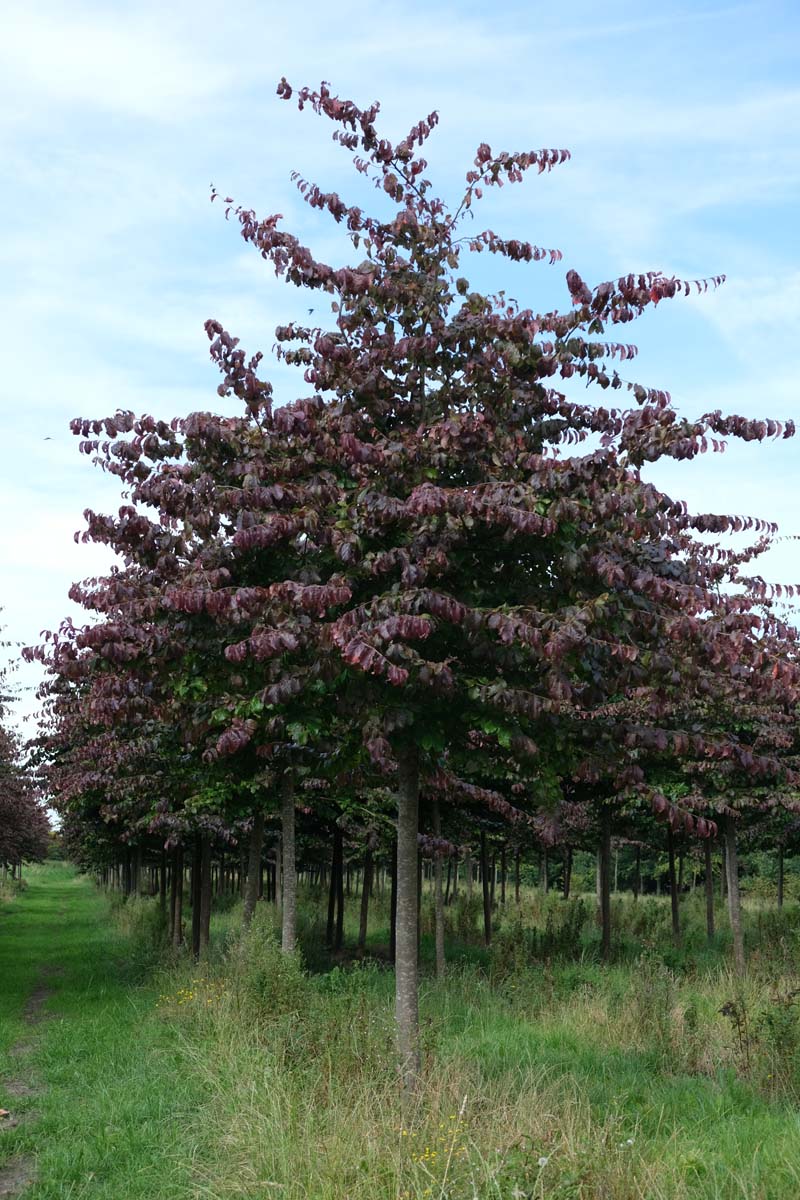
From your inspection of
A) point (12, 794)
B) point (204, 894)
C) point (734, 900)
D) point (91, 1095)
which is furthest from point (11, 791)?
point (734, 900)

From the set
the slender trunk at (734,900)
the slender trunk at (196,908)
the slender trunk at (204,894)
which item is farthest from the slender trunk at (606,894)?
the slender trunk at (196,908)

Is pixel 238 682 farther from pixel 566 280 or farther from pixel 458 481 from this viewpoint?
pixel 566 280

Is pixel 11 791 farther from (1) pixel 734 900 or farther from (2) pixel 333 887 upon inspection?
(1) pixel 734 900

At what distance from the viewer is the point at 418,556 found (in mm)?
6512

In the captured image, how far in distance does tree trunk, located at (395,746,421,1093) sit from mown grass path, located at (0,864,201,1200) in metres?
1.55

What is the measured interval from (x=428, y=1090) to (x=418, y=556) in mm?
3263

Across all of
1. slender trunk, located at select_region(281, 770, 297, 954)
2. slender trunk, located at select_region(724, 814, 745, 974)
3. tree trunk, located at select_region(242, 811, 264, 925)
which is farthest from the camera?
tree trunk, located at select_region(242, 811, 264, 925)

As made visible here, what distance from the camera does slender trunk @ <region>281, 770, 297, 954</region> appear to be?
13938mm

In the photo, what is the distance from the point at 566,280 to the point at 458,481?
4.82 feet

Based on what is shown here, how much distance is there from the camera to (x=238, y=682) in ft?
22.4

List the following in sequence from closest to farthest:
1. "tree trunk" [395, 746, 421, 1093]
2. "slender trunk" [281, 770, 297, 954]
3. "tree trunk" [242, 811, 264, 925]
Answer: "tree trunk" [395, 746, 421, 1093]
"slender trunk" [281, 770, 297, 954]
"tree trunk" [242, 811, 264, 925]

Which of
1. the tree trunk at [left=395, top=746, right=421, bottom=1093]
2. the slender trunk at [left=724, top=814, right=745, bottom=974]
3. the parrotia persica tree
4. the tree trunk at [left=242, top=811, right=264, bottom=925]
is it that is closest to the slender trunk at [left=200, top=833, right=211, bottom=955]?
the tree trunk at [left=242, top=811, right=264, bottom=925]

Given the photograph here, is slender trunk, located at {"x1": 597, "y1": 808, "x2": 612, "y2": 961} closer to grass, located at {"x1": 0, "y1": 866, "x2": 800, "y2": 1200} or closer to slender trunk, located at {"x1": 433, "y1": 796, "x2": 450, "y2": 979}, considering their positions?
grass, located at {"x1": 0, "y1": 866, "x2": 800, "y2": 1200}

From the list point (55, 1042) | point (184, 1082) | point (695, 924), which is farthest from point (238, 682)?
point (695, 924)
